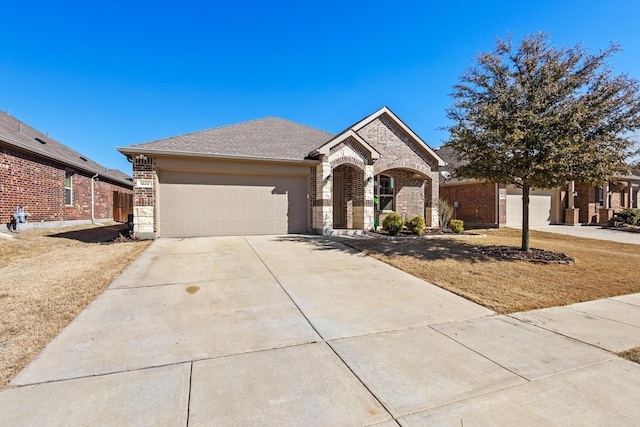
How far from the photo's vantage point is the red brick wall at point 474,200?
1716 centimetres

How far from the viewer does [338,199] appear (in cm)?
1420

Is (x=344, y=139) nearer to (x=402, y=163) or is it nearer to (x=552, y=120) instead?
(x=402, y=163)

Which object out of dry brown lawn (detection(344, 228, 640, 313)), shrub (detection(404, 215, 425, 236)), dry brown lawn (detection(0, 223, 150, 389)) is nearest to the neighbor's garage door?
dry brown lawn (detection(0, 223, 150, 389))

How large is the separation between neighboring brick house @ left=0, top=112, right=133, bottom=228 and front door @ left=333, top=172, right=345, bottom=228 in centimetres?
1229

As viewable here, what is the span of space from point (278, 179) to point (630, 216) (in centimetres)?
2207

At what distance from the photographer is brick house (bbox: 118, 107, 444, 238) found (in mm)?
10742

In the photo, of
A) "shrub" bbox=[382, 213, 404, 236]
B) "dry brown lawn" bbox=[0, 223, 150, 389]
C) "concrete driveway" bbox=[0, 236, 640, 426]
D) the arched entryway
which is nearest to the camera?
"concrete driveway" bbox=[0, 236, 640, 426]

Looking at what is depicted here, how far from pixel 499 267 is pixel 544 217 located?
51.5 feet

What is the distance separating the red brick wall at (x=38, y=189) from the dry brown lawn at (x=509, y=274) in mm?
12736

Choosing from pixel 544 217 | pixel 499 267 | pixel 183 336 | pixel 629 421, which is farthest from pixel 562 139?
pixel 544 217

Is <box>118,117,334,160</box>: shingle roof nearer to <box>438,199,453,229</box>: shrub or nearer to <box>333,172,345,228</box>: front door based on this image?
<box>333,172,345,228</box>: front door

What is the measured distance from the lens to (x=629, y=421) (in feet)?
7.37

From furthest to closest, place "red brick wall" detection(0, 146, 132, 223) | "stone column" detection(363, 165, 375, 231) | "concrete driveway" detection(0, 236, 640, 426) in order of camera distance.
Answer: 1. "stone column" detection(363, 165, 375, 231)
2. "red brick wall" detection(0, 146, 132, 223)
3. "concrete driveway" detection(0, 236, 640, 426)

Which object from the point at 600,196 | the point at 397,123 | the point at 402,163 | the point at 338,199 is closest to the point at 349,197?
the point at 338,199
